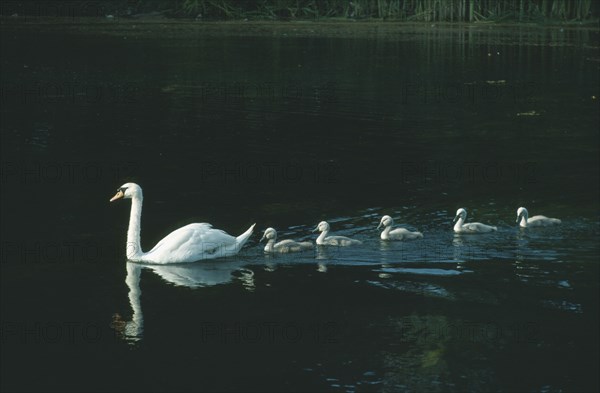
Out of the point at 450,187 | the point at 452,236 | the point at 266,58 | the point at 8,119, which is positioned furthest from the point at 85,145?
the point at 266,58

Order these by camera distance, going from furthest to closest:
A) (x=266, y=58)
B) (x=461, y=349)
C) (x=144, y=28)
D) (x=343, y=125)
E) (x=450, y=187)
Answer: (x=144, y=28) < (x=266, y=58) < (x=343, y=125) < (x=450, y=187) < (x=461, y=349)

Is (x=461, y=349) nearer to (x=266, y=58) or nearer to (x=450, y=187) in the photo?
(x=450, y=187)

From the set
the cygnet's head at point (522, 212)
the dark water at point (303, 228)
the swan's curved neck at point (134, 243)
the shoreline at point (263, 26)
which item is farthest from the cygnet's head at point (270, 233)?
the shoreline at point (263, 26)

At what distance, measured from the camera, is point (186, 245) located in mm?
14883

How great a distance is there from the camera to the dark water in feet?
37.9

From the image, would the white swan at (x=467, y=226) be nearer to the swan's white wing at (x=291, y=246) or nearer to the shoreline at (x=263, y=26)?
the swan's white wing at (x=291, y=246)

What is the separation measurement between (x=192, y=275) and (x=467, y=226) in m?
4.05

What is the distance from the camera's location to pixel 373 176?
20688mm

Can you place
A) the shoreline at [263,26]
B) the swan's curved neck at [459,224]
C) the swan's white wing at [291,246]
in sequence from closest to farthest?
1. the swan's white wing at [291,246]
2. the swan's curved neck at [459,224]
3. the shoreline at [263,26]

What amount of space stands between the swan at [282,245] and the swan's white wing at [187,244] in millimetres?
668

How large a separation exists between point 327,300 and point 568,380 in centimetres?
323

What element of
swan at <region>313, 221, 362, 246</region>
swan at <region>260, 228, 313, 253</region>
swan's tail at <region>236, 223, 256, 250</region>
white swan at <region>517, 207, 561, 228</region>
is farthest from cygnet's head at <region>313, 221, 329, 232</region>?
white swan at <region>517, 207, 561, 228</region>

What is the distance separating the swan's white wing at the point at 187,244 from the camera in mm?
14867

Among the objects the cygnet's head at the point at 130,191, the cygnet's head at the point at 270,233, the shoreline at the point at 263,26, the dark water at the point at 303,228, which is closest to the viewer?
the dark water at the point at 303,228
